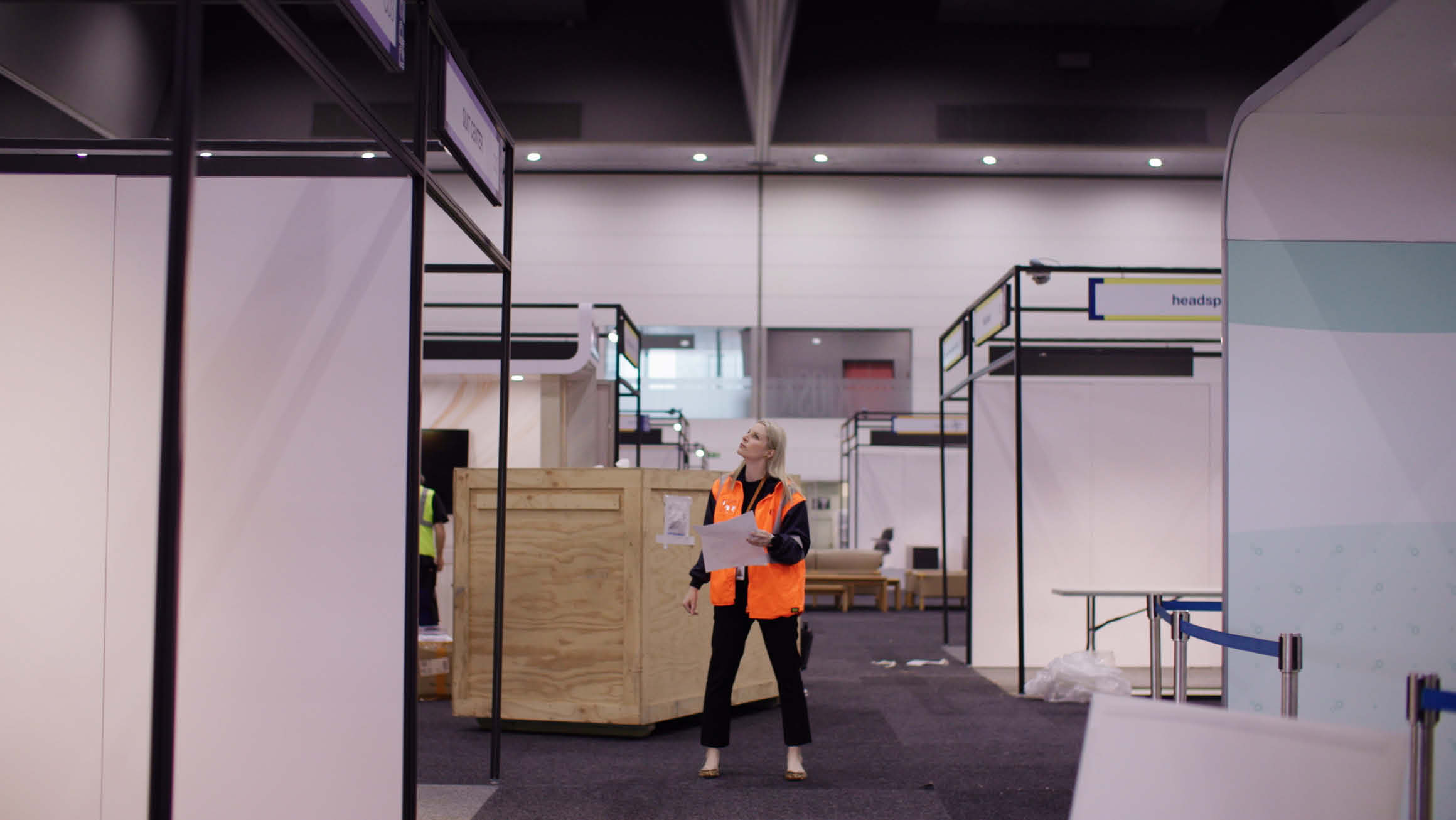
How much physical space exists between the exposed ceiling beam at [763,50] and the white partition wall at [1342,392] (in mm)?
7621

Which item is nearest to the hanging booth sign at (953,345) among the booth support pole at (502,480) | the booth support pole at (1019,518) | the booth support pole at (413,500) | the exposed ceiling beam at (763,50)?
the booth support pole at (1019,518)

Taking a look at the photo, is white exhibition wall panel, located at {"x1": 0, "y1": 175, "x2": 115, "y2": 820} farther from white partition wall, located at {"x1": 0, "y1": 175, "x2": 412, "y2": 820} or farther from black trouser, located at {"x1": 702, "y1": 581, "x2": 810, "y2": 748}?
black trouser, located at {"x1": 702, "y1": 581, "x2": 810, "y2": 748}

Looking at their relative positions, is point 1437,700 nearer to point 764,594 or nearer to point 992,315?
point 764,594

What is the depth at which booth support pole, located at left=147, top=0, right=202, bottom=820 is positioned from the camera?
162 cm

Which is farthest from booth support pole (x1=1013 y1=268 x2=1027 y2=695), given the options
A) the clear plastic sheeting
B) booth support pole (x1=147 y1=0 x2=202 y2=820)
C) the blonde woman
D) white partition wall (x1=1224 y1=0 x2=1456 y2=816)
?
booth support pole (x1=147 y1=0 x2=202 y2=820)

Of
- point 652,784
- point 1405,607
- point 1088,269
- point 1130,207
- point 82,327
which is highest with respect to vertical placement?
point 1130,207

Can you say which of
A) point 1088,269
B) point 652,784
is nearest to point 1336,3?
point 1088,269

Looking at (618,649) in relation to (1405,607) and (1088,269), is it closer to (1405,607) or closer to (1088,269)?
(1405,607)

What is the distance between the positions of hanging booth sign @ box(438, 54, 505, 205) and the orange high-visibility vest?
1.54 m

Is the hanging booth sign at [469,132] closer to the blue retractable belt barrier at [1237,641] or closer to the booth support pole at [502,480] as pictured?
the booth support pole at [502,480]

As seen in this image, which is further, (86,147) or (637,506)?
(637,506)

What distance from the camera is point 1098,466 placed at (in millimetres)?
8320

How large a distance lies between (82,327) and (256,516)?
2.29 ft

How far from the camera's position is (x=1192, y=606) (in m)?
3.79
